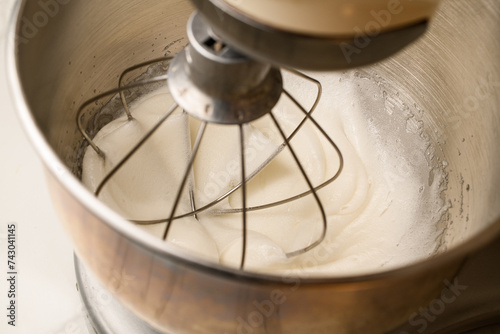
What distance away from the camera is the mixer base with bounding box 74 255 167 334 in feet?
1.99

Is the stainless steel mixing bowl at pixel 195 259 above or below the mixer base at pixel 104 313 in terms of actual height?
above

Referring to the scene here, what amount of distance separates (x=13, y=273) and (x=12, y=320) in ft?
0.19

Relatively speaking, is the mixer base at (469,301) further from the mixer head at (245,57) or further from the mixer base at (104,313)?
the mixer head at (245,57)

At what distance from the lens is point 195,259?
1.12 ft

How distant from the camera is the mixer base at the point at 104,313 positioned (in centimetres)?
61

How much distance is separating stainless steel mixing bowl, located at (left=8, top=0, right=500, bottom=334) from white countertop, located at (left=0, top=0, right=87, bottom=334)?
0.11 m

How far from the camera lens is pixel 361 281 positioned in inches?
13.9

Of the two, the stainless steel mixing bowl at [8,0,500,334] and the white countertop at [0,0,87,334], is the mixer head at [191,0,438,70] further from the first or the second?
the white countertop at [0,0,87,334]

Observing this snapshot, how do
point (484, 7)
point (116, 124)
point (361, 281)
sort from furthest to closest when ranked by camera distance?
point (116, 124)
point (484, 7)
point (361, 281)

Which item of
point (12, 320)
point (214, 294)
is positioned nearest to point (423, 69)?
point (214, 294)

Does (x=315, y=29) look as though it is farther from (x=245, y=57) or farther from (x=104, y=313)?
(x=104, y=313)

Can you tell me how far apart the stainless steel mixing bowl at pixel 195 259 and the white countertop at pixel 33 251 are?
0.35 feet

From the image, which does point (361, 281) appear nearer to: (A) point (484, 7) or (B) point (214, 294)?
(B) point (214, 294)

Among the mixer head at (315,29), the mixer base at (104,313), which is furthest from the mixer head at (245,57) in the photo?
the mixer base at (104,313)
